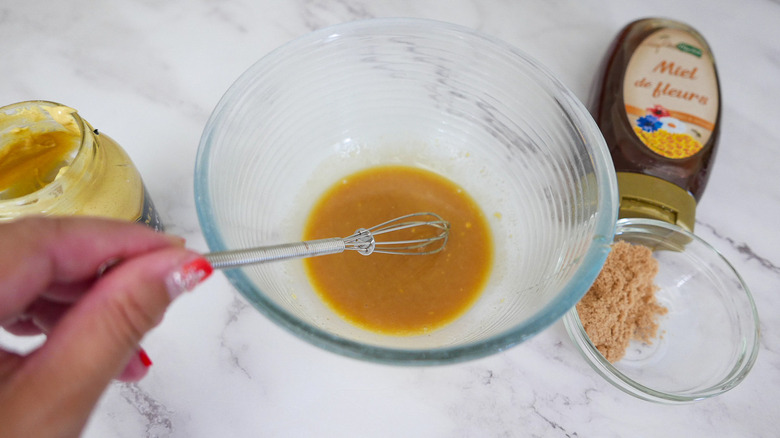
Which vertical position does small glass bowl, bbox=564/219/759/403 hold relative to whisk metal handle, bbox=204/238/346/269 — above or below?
below

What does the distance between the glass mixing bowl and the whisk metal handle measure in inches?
1.6

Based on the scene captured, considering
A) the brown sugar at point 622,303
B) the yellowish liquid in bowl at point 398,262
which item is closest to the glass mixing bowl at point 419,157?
the yellowish liquid in bowl at point 398,262

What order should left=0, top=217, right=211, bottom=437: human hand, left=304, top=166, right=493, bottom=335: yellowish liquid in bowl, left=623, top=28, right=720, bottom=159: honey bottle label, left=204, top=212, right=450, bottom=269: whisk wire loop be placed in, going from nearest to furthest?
left=0, top=217, right=211, bottom=437: human hand, left=204, top=212, right=450, bottom=269: whisk wire loop, left=304, top=166, right=493, bottom=335: yellowish liquid in bowl, left=623, top=28, right=720, bottom=159: honey bottle label

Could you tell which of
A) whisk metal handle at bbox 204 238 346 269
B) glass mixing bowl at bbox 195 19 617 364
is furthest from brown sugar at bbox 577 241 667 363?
whisk metal handle at bbox 204 238 346 269

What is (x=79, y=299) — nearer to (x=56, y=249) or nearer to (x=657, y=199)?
(x=56, y=249)

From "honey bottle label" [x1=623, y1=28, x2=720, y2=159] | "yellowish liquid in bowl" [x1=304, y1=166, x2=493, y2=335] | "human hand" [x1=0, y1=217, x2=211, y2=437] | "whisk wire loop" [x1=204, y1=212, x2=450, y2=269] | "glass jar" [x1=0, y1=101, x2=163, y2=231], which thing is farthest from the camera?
"honey bottle label" [x1=623, y1=28, x2=720, y2=159]

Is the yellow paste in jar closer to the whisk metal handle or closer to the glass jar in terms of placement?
the glass jar

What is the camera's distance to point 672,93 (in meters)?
0.92

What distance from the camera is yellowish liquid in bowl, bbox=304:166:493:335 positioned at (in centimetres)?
77

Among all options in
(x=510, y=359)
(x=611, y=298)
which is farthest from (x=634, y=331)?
(x=510, y=359)

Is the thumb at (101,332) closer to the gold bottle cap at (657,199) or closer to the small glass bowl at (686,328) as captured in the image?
the small glass bowl at (686,328)

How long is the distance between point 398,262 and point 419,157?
0.21 meters

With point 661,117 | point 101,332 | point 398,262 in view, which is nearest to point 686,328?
point 661,117

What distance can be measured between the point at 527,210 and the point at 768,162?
1.81ft
